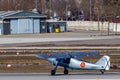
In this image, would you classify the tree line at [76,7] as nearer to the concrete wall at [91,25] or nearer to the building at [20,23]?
the concrete wall at [91,25]

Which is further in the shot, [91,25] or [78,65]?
[91,25]

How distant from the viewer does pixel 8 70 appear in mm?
39469

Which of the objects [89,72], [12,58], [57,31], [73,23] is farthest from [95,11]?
[89,72]

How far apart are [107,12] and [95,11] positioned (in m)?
10.4

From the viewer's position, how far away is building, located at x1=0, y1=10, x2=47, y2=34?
372 feet

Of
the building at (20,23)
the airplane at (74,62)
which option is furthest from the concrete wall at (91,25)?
the airplane at (74,62)

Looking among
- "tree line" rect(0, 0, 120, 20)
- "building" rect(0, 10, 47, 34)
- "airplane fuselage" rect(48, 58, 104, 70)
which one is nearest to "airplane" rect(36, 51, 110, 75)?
"airplane fuselage" rect(48, 58, 104, 70)

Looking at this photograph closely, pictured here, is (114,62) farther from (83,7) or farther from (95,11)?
(83,7)

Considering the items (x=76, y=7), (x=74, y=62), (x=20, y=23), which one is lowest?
(x=74, y=62)

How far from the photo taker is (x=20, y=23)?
378 ft

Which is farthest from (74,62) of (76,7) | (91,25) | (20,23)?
(76,7)

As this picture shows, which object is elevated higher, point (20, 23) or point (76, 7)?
point (76, 7)

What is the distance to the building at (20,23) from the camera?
113469 mm

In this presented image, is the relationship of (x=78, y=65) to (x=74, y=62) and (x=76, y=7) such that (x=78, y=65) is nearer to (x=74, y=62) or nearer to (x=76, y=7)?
(x=74, y=62)
